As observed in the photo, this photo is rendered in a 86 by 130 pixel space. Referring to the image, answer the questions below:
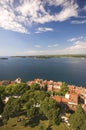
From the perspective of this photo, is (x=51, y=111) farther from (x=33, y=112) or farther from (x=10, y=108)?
(x=10, y=108)

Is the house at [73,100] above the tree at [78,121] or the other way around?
the other way around

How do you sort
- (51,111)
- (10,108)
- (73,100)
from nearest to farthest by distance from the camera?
(51,111) < (10,108) < (73,100)

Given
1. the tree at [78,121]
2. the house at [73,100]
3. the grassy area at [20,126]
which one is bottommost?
the grassy area at [20,126]

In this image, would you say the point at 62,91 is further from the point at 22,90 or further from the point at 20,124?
the point at 20,124

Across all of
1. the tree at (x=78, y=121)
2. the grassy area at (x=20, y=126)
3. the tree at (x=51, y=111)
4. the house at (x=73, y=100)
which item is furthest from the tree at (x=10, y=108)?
the house at (x=73, y=100)

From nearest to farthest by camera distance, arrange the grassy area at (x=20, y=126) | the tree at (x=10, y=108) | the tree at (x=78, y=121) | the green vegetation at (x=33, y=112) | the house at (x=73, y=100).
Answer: the tree at (x=78, y=121), the grassy area at (x=20, y=126), the green vegetation at (x=33, y=112), the tree at (x=10, y=108), the house at (x=73, y=100)

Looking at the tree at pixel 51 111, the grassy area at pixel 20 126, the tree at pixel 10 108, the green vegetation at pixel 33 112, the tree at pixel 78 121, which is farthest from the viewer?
the tree at pixel 10 108

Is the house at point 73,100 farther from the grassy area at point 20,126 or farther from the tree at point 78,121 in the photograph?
the tree at point 78,121

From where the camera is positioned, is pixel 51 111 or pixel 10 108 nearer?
pixel 51 111

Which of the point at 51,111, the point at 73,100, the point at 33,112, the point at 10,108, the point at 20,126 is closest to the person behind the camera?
the point at 20,126

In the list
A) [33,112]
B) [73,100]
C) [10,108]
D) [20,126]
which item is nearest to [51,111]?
[33,112]

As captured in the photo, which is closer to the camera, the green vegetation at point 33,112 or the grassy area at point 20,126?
the grassy area at point 20,126
